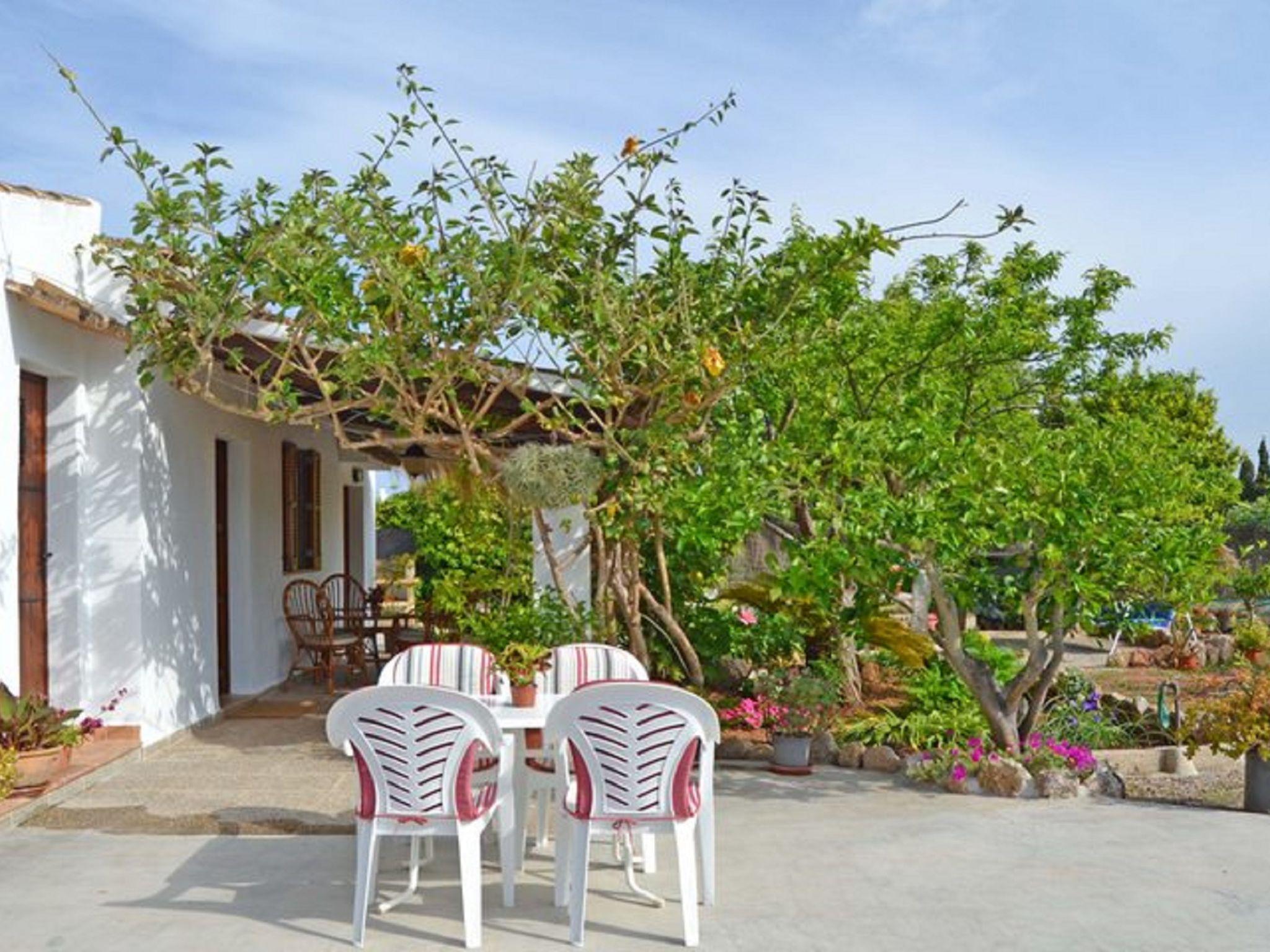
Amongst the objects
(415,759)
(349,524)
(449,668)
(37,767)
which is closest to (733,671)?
(449,668)

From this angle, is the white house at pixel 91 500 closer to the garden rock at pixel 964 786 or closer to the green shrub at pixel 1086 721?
the garden rock at pixel 964 786

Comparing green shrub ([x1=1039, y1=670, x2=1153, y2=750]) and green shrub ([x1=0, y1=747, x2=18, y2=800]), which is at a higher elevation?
green shrub ([x1=0, y1=747, x2=18, y2=800])

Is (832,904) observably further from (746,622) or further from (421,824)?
(746,622)

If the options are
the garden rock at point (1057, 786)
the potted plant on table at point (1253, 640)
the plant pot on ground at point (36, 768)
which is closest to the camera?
the plant pot on ground at point (36, 768)

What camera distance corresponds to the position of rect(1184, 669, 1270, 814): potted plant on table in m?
7.16

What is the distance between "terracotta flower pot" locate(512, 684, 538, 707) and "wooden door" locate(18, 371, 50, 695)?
12.1 feet

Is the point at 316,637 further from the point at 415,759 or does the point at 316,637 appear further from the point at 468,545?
the point at 415,759

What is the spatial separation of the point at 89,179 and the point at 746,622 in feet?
19.8

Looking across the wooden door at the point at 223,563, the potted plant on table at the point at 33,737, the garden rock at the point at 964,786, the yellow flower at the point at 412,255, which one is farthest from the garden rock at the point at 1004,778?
the wooden door at the point at 223,563

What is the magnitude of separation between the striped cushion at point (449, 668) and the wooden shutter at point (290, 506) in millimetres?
6346

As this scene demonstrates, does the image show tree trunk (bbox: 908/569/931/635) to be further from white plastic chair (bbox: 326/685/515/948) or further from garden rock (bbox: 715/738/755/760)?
white plastic chair (bbox: 326/685/515/948)

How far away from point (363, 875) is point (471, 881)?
1.30 feet

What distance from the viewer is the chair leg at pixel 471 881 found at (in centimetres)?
484

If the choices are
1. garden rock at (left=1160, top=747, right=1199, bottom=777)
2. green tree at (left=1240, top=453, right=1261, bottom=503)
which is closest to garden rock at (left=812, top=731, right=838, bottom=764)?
garden rock at (left=1160, top=747, right=1199, bottom=777)
